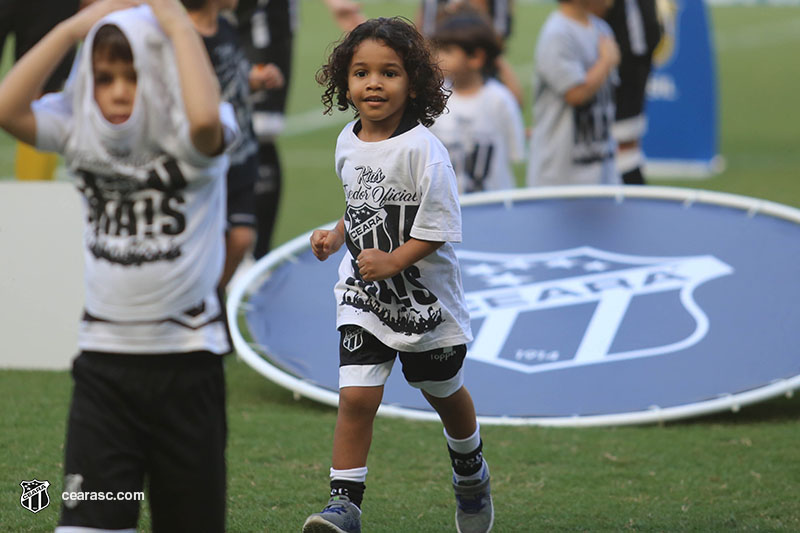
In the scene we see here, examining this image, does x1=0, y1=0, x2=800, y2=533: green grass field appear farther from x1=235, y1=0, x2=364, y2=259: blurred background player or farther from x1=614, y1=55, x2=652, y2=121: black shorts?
x1=614, y1=55, x2=652, y2=121: black shorts

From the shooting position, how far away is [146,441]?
8.14ft

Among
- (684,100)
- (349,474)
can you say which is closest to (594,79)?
(349,474)

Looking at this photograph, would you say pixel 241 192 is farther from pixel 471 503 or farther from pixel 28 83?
pixel 28 83

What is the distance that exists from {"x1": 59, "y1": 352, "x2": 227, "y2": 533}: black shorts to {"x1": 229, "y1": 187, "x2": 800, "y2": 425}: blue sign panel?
2.04 meters

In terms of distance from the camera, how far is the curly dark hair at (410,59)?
3.21 metres

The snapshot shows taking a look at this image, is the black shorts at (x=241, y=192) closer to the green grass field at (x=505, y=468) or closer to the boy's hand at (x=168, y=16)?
the green grass field at (x=505, y=468)

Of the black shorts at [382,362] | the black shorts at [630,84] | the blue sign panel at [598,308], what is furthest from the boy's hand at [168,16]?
the black shorts at [630,84]

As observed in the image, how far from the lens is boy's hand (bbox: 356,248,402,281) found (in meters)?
3.06

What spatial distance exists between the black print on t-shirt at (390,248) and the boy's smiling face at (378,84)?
14 cm

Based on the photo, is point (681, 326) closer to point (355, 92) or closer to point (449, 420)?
point (449, 420)

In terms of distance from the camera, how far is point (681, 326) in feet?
15.8

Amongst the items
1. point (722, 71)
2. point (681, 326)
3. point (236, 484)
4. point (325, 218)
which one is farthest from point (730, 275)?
point (722, 71)

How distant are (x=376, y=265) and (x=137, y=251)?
2.49 ft

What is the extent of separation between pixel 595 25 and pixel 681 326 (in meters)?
2.09
